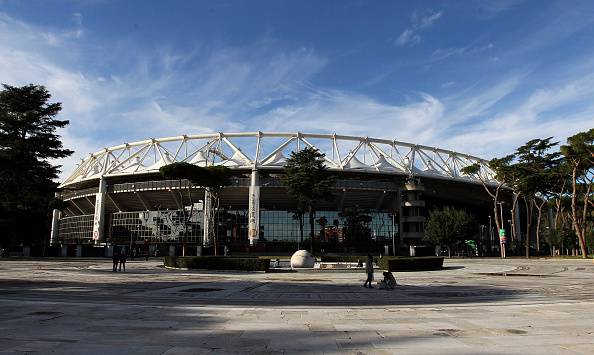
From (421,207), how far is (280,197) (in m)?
26.8

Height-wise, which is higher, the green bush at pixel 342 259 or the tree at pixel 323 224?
the tree at pixel 323 224

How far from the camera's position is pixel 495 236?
328 feet

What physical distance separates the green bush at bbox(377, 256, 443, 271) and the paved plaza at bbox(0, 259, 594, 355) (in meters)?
14.3

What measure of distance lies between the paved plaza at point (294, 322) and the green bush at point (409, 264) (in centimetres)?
1427

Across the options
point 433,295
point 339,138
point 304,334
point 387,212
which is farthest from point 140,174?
point 304,334

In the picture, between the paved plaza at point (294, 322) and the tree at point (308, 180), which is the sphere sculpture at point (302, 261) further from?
the paved plaza at point (294, 322)

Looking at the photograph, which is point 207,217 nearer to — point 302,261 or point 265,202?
point 265,202

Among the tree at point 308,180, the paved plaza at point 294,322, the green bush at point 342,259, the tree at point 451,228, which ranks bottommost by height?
the green bush at point 342,259

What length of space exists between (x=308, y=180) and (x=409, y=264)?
2230 centimetres

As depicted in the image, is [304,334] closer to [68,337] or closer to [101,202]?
[68,337]

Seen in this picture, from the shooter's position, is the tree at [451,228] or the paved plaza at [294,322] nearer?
the paved plaza at [294,322]

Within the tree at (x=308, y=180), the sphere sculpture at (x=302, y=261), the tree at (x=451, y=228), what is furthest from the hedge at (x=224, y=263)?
the tree at (x=451, y=228)

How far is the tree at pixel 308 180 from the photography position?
5253 cm

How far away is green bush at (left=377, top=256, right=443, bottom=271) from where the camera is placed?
104ft
